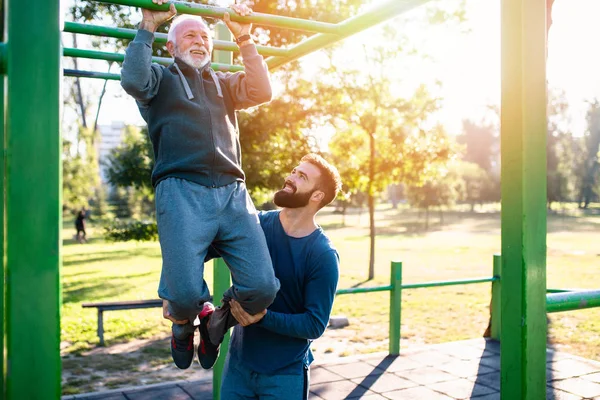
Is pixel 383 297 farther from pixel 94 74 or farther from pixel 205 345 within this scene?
pixel 205 345

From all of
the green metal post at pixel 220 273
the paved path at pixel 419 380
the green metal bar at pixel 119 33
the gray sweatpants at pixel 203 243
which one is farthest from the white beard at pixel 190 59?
the paved path at pixel 419 380

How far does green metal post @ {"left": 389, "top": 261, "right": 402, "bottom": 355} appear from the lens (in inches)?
207

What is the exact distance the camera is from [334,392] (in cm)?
416

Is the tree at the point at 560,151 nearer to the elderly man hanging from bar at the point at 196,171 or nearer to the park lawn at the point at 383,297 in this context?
the park lawn at the point at 383,297

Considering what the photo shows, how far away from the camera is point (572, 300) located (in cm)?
170

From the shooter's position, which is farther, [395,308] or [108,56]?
[395,308]

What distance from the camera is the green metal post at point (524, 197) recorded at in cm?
158

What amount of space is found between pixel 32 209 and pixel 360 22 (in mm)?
1577

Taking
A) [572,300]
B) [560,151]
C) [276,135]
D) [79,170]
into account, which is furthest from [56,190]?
[560,151]

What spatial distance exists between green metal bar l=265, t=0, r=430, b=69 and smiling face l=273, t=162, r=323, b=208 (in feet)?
1.95

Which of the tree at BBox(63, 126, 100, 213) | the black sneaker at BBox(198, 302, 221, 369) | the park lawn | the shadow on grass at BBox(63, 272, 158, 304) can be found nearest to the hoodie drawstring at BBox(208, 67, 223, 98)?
the black sneaker at BBox(198, 302, 221, 369)

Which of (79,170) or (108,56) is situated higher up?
(79,170)

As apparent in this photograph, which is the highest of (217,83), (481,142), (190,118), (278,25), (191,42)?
(481,142)

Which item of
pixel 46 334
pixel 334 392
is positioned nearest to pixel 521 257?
pixel 46 334
